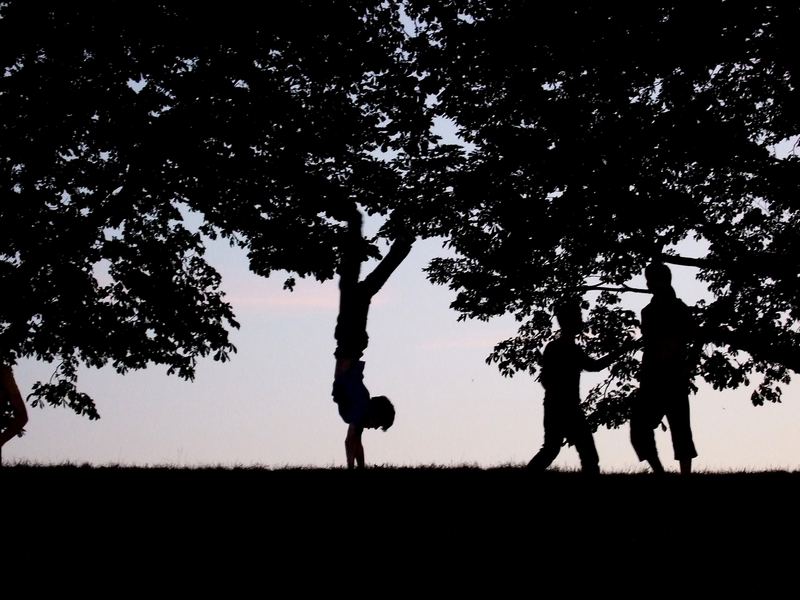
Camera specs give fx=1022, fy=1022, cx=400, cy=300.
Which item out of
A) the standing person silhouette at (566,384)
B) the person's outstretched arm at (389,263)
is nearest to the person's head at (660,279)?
the standing person silhouette at (566,384)

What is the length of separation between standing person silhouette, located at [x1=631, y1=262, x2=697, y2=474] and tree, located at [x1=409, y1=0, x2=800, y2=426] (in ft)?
21.3

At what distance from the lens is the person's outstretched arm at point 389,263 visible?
17.6 metres

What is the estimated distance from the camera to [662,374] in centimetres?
1227

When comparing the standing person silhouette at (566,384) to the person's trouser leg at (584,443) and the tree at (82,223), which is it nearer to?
the person's trouser leg at (584,443)

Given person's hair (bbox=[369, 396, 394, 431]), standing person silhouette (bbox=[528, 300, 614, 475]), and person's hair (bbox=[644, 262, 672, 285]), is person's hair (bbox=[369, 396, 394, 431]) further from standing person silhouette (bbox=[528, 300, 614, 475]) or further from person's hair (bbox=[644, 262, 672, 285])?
person's hair (bbox=[644, 262, 672, 285])

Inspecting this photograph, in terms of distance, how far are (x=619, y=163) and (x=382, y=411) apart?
7598 mm

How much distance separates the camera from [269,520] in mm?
7906

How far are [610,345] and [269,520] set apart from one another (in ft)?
48.7

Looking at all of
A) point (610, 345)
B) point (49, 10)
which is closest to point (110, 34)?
point (49, 10)

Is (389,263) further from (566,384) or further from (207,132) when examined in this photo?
(566,384)

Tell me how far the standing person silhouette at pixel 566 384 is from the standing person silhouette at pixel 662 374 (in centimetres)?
62

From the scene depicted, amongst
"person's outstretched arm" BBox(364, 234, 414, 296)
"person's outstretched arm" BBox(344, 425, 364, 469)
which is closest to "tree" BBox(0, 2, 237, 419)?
"person's outstretched arm" BBox(364, 234, 414, 296)

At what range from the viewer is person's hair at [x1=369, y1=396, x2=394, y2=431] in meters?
13.2

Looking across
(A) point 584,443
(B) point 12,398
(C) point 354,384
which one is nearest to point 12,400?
(B) point 12,398
